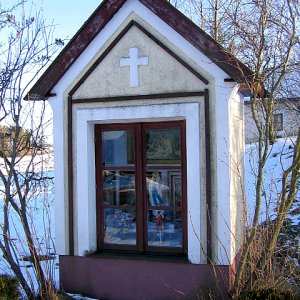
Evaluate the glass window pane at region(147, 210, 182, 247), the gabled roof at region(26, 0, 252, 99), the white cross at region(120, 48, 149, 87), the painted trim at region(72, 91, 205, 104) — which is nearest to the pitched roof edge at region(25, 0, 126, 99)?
the gabled roof at region(26, 0, 252, 99)

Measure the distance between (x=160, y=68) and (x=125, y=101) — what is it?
0.66m

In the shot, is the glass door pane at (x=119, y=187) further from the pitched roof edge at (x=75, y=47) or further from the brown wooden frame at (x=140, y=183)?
the pitched roof edge at (x=75, y=47)

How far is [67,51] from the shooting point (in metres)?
6.33

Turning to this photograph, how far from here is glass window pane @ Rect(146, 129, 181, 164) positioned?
20.2ft

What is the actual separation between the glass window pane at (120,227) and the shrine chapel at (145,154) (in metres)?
0.01

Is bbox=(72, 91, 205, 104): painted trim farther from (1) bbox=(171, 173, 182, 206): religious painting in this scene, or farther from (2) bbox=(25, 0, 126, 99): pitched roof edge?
(1) bbox=(171, 173, 182, 206): religious painting

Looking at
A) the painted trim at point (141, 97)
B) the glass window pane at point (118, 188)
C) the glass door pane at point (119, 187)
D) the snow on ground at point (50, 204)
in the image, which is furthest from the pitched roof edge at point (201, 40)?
the glass window pane at point (118, 188)

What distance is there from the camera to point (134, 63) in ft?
19.8

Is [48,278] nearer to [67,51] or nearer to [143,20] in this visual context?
[67,51]

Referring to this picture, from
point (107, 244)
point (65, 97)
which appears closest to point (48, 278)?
point (107, 244)

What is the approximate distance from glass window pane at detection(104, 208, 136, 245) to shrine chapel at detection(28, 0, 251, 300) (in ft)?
0.05

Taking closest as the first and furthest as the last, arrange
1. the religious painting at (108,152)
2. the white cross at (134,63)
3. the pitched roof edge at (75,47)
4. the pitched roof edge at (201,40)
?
the pitched roof edge at (201,40), the white cross at (134,63), the pitched roof edge at (75,47), the religious painting at (108,152)

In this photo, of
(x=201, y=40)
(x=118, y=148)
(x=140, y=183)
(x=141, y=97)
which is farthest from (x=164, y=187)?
(x=201, y=40)

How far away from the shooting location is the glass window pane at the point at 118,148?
252 inches
